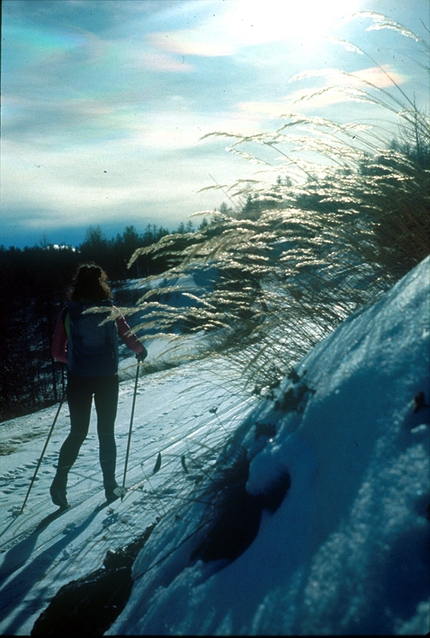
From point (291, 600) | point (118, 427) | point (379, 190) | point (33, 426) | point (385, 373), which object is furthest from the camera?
point (33, 426)

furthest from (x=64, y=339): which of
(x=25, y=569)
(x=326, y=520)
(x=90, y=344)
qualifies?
(x=326, y=520)

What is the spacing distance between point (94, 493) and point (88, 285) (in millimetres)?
1573

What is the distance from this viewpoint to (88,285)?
3877mm

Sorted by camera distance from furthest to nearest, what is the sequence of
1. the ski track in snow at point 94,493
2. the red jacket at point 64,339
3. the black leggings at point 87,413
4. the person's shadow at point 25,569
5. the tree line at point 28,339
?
the tree line at point 28,339
the red jacket at point 64,339
the black leggings at point 87,413
the ski track in snow at point 94,493
the person's shadow at point 25,569

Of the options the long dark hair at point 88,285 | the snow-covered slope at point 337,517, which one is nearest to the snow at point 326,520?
the snow-covered slope at point 337,517

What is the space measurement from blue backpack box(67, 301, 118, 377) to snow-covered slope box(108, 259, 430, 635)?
2258 mm

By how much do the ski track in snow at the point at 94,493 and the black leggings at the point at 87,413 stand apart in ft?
0.80

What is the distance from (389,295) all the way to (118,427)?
3.88 m

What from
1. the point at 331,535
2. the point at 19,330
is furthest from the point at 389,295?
the point at 19,330

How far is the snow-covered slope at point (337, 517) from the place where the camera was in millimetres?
993

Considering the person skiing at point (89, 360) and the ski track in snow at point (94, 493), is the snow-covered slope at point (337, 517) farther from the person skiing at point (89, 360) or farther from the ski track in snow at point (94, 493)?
the person skiing at point (89, 360)

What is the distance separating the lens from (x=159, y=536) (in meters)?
1.83

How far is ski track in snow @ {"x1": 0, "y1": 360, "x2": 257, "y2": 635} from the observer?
220cm

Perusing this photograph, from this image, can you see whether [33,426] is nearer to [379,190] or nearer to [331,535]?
[379,190]
